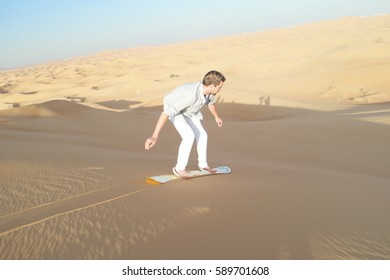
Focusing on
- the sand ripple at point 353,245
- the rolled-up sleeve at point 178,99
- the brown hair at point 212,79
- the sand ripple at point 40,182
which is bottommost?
the sand ripple at point 353,245

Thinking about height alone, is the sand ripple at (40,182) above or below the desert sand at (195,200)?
above

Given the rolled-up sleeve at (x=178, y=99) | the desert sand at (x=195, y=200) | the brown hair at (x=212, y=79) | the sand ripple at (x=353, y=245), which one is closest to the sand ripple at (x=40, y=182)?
the desert sand at (x=195, y=200)

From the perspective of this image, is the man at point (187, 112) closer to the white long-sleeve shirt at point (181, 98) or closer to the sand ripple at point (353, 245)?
the white long-sleeve shirt at point (181, 98)

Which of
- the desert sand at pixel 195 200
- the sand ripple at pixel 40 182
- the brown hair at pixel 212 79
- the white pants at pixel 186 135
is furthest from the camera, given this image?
the white pants at pixel 186 135

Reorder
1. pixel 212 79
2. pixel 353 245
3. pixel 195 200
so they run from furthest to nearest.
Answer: pixel 212 79 → pixel 195 200 → pixel 353 245

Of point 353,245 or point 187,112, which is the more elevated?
point 187,112

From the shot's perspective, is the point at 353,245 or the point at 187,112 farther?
the point at 187,112

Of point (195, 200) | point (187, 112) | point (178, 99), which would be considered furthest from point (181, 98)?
point (195, 200)

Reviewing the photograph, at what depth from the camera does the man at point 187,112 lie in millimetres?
3635

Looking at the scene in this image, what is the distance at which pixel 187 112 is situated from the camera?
13.0 feet

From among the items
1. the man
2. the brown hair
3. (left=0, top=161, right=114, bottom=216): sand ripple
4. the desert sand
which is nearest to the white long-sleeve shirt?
the man

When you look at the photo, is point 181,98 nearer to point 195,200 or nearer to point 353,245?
point 195,200
